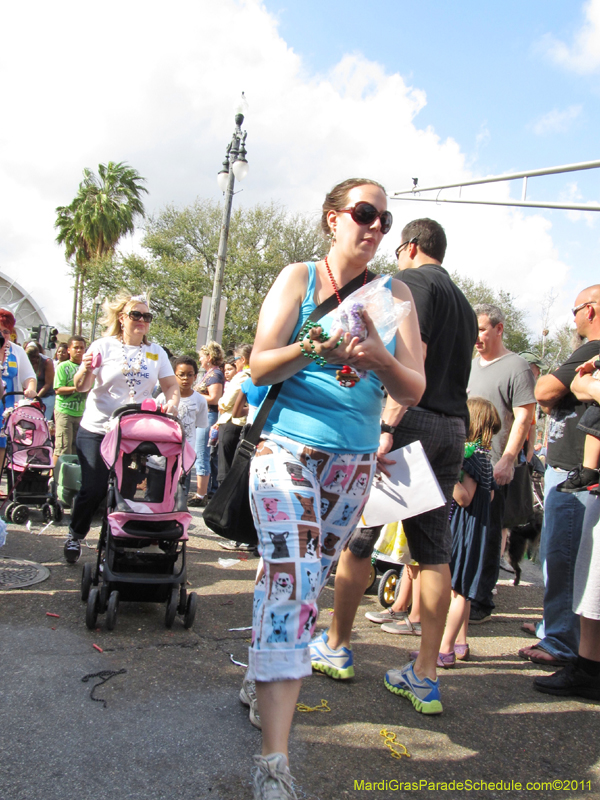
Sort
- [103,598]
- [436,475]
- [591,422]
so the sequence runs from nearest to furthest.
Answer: [436,475]
[591,422]
[103,598]

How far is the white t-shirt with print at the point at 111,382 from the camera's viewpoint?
4766mm

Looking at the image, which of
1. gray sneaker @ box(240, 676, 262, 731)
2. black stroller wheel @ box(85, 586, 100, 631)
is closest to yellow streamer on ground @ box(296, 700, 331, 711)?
gray sneaker @ box(240, 676, 262, 731)

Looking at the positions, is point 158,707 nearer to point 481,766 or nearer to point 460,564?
point 481,766

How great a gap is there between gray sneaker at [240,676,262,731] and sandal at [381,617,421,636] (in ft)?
5.30

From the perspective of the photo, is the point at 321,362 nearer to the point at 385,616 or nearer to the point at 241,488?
the point at 241,488

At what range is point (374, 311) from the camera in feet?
7.08

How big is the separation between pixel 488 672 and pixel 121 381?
3.23 metres

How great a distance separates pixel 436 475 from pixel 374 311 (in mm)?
1338

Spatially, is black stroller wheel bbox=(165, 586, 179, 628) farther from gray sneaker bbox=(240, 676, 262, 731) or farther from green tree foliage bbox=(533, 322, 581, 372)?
green tree foliage bbox=(533, 322, 581, 372)

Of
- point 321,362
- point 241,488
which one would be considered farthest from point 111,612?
point 321,362

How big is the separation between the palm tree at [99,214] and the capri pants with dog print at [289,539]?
34.5 meters

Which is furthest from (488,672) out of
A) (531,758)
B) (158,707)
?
(158,707)

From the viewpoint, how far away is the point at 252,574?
5.29m

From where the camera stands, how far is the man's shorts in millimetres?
3084
